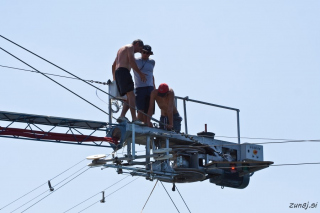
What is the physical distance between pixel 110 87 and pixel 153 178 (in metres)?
2.90

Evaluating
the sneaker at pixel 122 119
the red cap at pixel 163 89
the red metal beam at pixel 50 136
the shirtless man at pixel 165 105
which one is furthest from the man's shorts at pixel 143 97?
the red metal beam at pixel 50 136

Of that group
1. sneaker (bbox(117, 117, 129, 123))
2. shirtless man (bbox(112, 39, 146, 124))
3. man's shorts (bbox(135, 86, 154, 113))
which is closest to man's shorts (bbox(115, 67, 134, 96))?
shirtless man (bbox(112, 39, 146, 124))

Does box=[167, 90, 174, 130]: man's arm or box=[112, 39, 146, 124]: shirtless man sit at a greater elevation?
box=[112, 39, 146, 124]: shirtless man

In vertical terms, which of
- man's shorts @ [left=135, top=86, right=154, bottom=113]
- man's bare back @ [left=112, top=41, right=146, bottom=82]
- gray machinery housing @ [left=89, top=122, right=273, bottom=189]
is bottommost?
gray machinery housing @ [left=89, top=122, right=273, bottom=189]

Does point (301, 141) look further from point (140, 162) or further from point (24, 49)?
point (24, 49)

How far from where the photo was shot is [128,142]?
3053cm

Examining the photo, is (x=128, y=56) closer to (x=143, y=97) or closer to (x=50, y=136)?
(x=143, y=97)

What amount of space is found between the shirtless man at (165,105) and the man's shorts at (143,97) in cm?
32

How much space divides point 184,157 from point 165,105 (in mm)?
1589

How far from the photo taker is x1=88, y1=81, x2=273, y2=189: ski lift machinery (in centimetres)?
3028

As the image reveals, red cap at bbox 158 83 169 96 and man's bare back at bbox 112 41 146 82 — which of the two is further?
red cap at bbox 158 83 169 96

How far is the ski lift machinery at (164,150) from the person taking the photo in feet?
99.3

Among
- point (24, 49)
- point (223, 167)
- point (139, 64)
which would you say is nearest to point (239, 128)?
point (223, 167)

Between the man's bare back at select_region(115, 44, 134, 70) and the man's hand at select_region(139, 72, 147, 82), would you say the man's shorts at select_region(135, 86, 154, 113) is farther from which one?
the man's bare back at select_region(115, 44, 134, 70)
